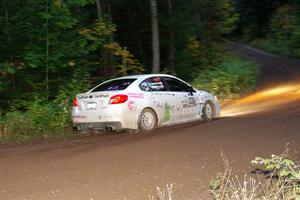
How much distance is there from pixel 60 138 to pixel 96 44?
23.0ft

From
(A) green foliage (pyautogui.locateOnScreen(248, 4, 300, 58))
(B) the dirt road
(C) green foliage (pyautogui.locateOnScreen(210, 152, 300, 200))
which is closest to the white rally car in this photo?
(B) the dirt road

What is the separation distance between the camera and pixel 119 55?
73.1 ft

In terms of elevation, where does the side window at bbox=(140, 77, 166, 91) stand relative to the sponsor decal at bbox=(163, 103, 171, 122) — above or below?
above

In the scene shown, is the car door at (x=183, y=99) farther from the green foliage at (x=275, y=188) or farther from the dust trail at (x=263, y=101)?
the green foliage at (x=275, y=188)

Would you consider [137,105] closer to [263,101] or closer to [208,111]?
[208,111]

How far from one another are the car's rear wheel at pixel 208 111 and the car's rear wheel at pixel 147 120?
2.01 m

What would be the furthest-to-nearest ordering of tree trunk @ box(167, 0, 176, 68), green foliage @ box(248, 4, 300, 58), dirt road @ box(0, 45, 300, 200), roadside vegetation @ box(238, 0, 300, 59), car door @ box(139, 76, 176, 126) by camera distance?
roadside vegetation @ box(238, 0, 300, 59)
green foliage @ box(248, 4, 300, 58)
tree trunk @ box(167, 0, 176, 68)
car door @ box(139, 76, 176, 126)
dirt road @ box(0, 45, 300, 200)

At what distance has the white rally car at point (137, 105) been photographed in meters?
12.1

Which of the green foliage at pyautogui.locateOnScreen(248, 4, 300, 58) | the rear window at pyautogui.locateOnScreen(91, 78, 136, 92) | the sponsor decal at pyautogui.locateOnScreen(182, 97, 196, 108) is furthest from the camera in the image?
the green foliage at pyautogui.locateOnScreen(248, 4, 300, 58)

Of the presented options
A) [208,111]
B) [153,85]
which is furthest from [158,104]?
[208,111]

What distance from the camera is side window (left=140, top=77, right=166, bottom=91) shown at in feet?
42.3

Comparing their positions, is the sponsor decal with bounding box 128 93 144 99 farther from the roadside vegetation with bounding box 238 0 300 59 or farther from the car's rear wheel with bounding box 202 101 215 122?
the roadside vegetation with bounding box 238 0 300 59

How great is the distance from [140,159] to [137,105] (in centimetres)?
376

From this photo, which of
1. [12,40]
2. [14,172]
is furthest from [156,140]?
[12,40]
